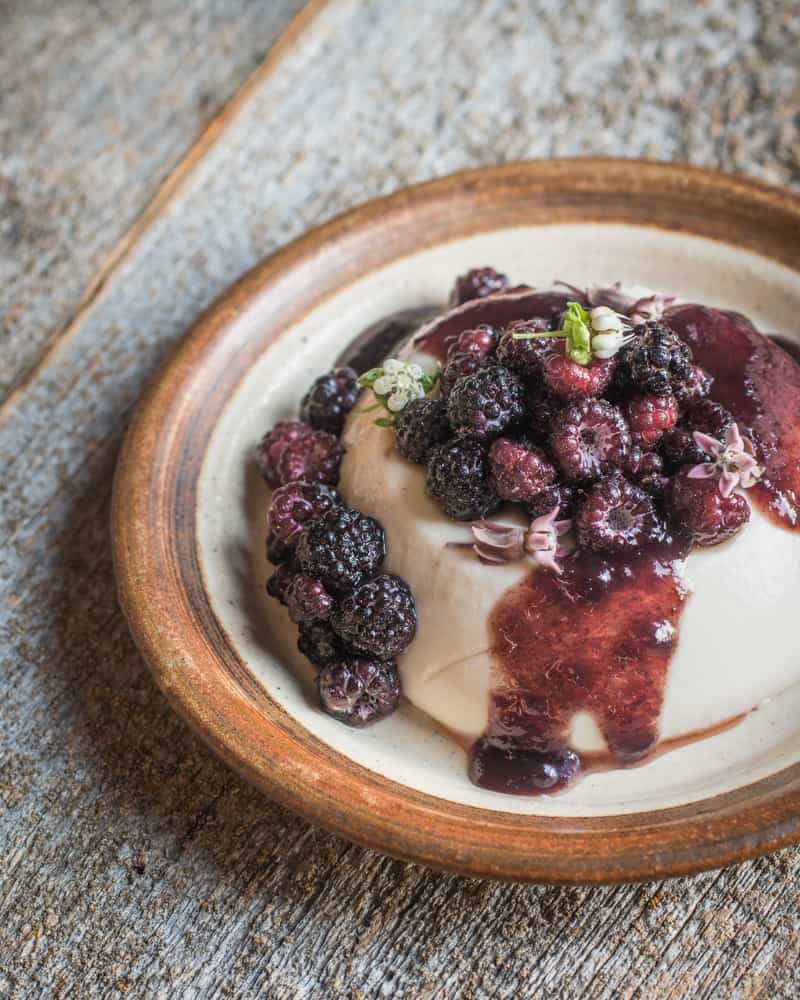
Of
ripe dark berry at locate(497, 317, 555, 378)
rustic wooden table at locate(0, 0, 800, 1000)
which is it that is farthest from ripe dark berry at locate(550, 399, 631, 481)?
rustic wooden table at locate(0, 0, 800, 1000)

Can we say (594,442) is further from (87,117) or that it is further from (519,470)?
(87,117)

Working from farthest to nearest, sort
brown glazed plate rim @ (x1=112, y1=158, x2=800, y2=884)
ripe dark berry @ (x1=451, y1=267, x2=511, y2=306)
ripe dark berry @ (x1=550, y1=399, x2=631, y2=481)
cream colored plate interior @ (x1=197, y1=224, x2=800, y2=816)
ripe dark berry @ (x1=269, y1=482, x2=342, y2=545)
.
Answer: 1. ripe dark berry @ (x1=451, y1=267, x2=511, y2=306)
2. ripe dark berry @ (x1=269, y1=482, x2=342, y2=545)
3. cream colored plate interior @ (x1=197, y1=224, x2=800, y2=816)
4. ripe dark berry @ (x1=550, y1=399, x2=631, y2=481)
5. brown glazed plate rim @ (x1=112, y1=158, x2=800, y2=884)

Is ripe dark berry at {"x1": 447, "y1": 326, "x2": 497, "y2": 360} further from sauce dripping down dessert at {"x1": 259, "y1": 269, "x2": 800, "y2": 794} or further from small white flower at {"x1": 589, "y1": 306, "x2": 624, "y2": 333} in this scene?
small white flower at {"x1": 589, "y1": 306, "x2": 624, "y2": 333}

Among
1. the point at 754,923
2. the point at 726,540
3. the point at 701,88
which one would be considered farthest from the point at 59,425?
the point at 701,88

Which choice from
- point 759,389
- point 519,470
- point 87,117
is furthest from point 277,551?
point 87,117

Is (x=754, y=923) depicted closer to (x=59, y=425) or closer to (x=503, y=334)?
(x=503, y=334)

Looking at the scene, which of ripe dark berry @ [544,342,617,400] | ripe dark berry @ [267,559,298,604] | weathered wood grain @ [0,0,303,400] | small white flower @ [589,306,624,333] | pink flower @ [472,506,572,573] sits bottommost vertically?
ripe dark berry @ [267,559,298,604]
